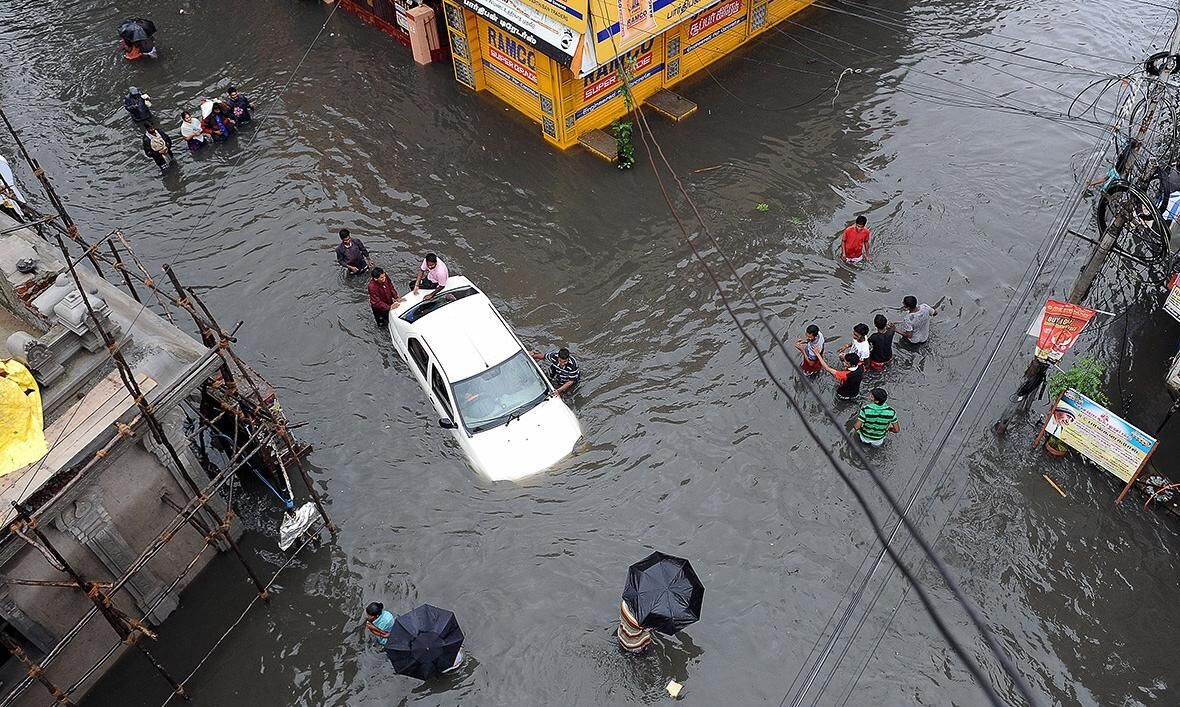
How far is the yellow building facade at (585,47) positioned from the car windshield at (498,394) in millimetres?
6479

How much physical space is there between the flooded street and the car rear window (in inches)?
44.9

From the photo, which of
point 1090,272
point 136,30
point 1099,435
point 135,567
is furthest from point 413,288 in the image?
point 136,30

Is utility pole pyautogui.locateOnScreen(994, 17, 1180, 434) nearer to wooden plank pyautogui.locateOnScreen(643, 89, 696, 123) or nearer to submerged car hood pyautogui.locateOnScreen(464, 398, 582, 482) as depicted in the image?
submerged car hood pyautogui.locateOnScreen(464, 398, 582, 482)

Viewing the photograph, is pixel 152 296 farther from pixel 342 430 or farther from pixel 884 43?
pixel 884 43

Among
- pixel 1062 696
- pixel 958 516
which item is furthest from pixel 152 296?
pixel 1062 696

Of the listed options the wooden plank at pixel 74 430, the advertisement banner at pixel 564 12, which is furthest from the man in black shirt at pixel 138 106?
the wooden plank at pixel 74 430

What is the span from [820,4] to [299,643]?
18997 mm

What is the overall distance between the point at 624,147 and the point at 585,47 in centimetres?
235

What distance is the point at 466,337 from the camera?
12.8 m

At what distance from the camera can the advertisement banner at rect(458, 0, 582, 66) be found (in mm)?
15617

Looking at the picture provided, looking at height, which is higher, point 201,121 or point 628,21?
point 628,21

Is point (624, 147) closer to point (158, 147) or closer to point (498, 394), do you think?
point (498, 394)

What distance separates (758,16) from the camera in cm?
2023

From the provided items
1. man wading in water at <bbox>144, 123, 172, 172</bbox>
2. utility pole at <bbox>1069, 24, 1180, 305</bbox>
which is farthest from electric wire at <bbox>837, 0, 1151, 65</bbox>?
man wading in water at <bbox>144, 123, 172, 172</bbox>
